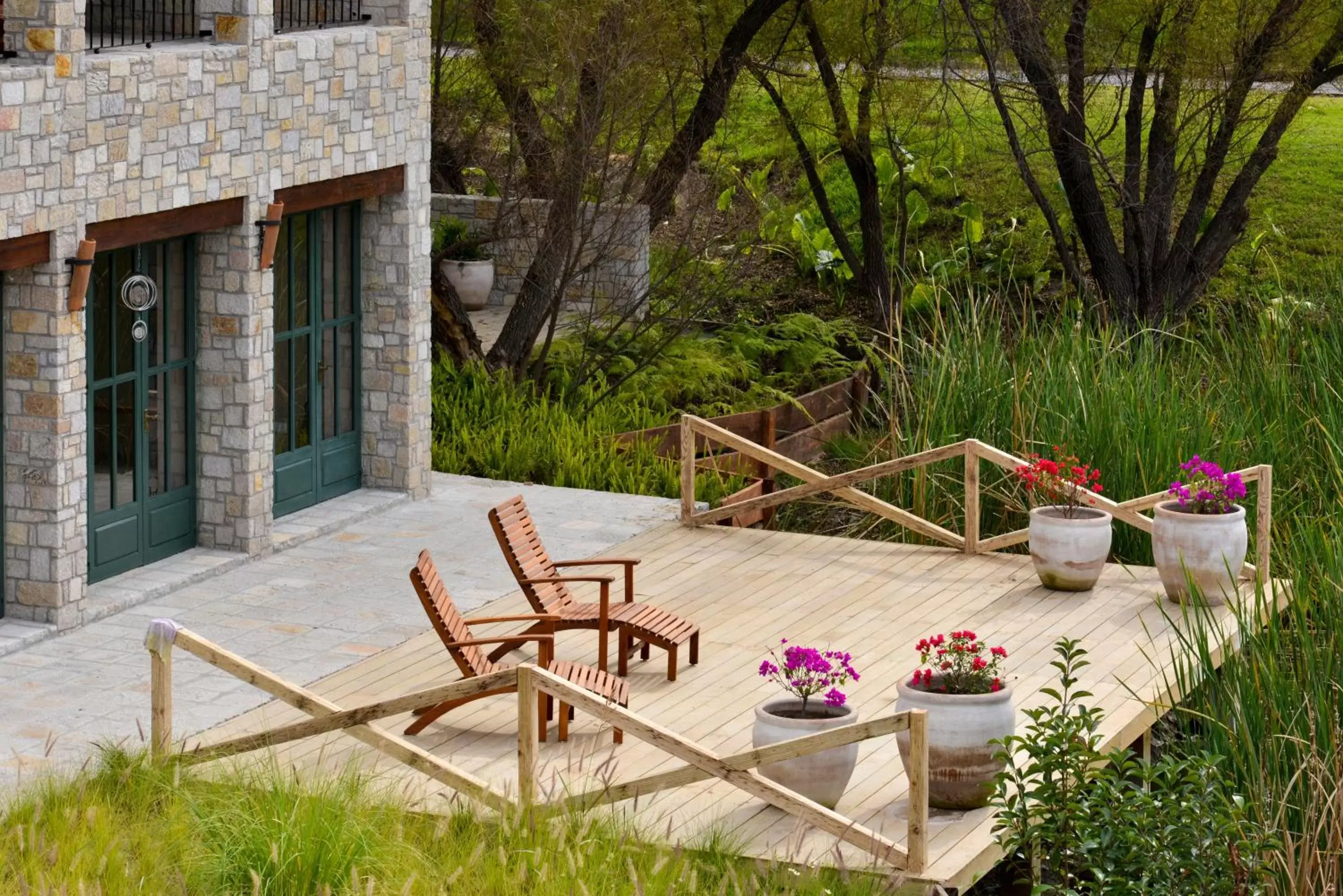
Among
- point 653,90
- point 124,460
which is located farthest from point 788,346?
point 124,460

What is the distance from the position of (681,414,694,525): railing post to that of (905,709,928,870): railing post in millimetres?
6580

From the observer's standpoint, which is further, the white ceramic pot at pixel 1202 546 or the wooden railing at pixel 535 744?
the white ceramic pot at pixel 1202 546

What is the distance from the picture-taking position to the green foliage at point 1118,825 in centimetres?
804

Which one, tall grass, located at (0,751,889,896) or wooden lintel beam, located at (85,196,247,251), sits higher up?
wooden lintel beam, located at (85,196,247,251)

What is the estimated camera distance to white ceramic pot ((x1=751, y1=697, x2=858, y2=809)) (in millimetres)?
8992

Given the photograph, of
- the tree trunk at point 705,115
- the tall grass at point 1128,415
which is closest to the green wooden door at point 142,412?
the tall grass at point 1128,415

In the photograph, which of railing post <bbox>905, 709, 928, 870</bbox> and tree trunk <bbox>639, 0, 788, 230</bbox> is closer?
railing post <bbox>905, 709, 928, 870</bbox>

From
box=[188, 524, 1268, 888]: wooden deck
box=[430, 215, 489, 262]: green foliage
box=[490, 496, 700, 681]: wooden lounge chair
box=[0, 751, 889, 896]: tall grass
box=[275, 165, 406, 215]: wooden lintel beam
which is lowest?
box=[188, 524, 1268, 888]: wooden deck

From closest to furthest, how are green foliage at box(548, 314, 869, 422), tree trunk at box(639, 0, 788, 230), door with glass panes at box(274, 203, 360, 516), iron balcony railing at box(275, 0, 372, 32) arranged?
door with glass panes at box(274, 203, 360, 516), iron balcony railing at box(275, 0, 372, 32), green foliage at box(548, 314, 869, 422), tree trunk at box(639, 0, 788, 230)

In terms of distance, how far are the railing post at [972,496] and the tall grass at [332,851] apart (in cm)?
578

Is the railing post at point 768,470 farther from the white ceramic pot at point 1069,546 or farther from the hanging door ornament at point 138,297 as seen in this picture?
the hanging door ornament at point 138,297

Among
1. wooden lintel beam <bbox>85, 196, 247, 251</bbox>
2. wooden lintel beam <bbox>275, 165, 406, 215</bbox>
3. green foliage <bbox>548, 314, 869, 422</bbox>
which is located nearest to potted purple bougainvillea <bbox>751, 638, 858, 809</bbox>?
wooden lintel beam <bbox>85, 196, 247, 251</bbox>

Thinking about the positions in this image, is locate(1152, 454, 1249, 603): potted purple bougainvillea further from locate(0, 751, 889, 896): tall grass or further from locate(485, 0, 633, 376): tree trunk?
locate(485, 0, 633, 376): tree trunk

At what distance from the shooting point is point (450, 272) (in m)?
24.8
